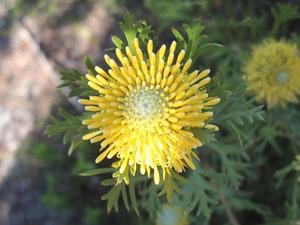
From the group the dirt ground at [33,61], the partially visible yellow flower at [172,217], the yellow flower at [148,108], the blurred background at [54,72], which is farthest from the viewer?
the dirt ground at [33,61]

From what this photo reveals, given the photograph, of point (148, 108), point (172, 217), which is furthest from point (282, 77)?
point (172, 217)

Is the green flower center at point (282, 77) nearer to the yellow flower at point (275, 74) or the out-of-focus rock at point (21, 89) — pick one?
the yellow flower at point (275, 74)

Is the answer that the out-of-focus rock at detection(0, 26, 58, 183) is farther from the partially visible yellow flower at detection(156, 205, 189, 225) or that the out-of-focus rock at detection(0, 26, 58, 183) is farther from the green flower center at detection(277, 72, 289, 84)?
the green flower center at detection(277, 72, 289, 84)

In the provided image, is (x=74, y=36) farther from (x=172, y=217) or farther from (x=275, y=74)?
(x=275, y=74)

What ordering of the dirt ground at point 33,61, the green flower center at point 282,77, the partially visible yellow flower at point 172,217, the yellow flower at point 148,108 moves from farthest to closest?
the dirt ground at point 33,61
the partially visible yellow flower at point 172,217
the green flower center at point 282,77
the yellow flower at point 148,108

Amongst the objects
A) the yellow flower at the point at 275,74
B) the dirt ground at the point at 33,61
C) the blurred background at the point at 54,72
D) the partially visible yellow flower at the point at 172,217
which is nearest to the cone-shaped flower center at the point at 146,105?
the yellow flower at the point at 275,74

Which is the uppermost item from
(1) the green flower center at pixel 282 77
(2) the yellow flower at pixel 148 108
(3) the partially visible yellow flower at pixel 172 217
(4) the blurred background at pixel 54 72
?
(4) the blurred background at pixel 54 72

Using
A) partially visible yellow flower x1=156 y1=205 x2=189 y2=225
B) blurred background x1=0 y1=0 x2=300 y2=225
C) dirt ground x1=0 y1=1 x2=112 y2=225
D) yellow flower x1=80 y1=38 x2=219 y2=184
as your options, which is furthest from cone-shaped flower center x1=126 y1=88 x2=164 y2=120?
dirt ground x1=0 y1=1 x2=112 y2=225
